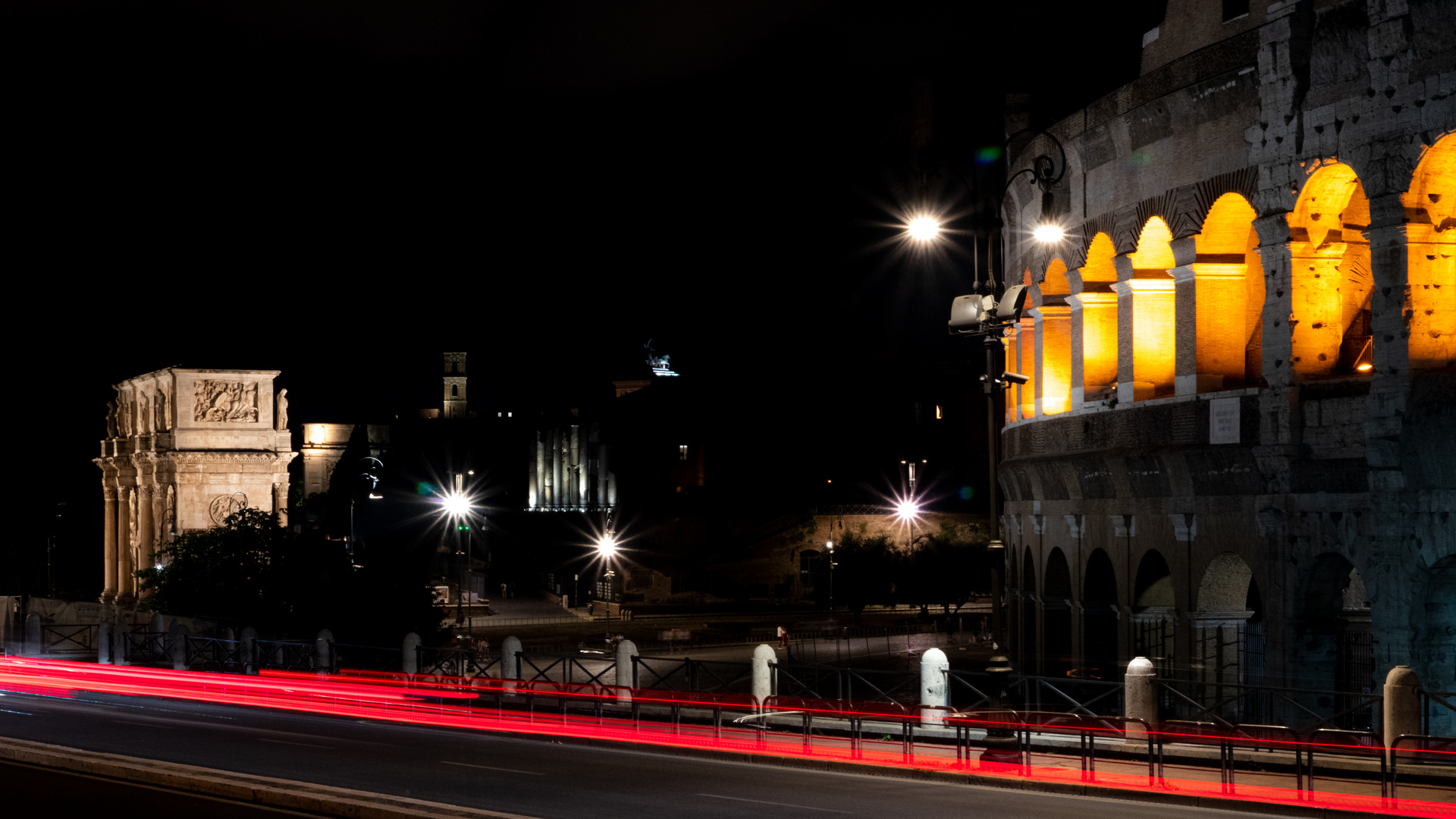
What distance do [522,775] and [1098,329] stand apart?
15.5 m

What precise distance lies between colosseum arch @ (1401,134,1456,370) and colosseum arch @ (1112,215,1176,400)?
20.0 feet

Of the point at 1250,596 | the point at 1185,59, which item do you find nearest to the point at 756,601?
the point at 1250,596

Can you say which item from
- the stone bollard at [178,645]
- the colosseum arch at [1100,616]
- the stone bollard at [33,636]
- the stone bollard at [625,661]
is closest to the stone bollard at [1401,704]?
the colosseum arch at [1100,616]

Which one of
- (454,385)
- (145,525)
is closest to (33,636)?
(145,525)

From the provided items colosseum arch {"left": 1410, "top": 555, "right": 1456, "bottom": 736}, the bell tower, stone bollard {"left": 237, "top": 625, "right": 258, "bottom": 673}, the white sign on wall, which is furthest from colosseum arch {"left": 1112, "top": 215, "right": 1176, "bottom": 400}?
the bell tower

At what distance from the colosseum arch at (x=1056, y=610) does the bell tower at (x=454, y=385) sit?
152245mm

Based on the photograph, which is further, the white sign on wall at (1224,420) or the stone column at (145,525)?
the stone column at (145,525)

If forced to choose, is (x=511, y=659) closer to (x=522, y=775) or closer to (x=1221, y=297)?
(x=522, y=775)

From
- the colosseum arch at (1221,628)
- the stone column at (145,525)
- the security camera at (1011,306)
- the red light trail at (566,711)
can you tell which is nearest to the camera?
the red light trail at (566,711)

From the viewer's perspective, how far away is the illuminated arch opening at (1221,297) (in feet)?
83.6

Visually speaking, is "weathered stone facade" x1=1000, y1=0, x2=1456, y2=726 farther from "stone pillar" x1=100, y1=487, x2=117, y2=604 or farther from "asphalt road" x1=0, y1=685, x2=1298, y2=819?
"stone pillar" x1=100, y1=487, x2=117, y2=604

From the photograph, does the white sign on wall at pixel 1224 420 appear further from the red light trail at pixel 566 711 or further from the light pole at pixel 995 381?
the red light trail at pixel 566 711

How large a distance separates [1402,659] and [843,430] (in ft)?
278

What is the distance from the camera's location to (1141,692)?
21734 millimetres
